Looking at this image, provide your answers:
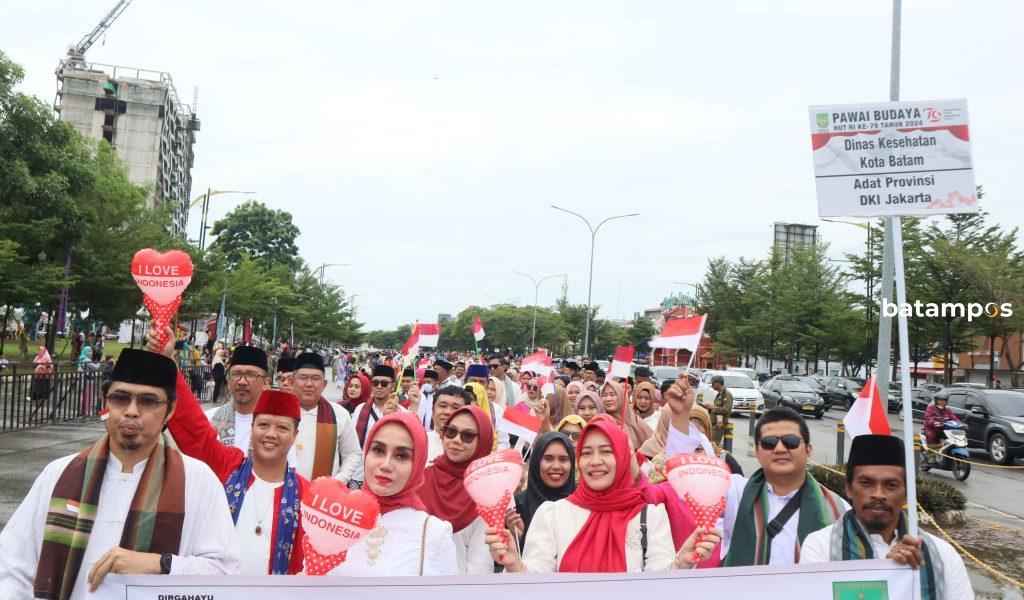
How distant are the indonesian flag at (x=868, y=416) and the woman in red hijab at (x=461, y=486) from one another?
2.05 meters

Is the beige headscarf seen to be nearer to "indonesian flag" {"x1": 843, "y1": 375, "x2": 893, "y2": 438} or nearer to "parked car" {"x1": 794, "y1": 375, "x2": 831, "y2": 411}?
"indonesian flag" {"x1": 843, "y1": 375, "x2": 893, "y2": 438}

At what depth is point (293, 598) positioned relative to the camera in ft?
9.45

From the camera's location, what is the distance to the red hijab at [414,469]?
3.27 meters

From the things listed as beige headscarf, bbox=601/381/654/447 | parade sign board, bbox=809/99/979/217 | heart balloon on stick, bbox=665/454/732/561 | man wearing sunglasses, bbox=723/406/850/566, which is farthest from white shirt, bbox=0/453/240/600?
beige headscarf, bbox=601/381/654/447

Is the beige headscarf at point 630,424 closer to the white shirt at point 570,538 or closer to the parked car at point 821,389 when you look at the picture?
the white shirt at point 570,538

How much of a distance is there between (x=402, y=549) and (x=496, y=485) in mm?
488

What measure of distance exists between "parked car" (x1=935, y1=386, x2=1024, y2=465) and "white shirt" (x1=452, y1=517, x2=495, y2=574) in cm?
1490

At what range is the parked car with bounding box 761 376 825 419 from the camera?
26953 millimetres

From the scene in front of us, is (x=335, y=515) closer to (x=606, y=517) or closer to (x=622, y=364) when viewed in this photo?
(x=606, y=517)

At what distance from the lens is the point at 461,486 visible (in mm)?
4426

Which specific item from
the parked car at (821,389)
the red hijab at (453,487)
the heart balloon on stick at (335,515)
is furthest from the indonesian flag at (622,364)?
the parked car at (821,389)

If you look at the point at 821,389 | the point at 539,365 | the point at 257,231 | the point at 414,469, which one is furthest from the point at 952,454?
the point at 257,231

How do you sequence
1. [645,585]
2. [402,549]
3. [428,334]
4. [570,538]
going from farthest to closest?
[428,334]
[570,538]
[402,549]
[645,585]

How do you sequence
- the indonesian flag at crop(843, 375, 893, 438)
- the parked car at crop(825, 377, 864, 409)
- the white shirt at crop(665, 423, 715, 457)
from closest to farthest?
the indonesian flag at crop(843, 375, 893, 438) → the white shirt at crop(665, 423, 715, 457) → the parked car at crop(825, 377, 864, 409)
